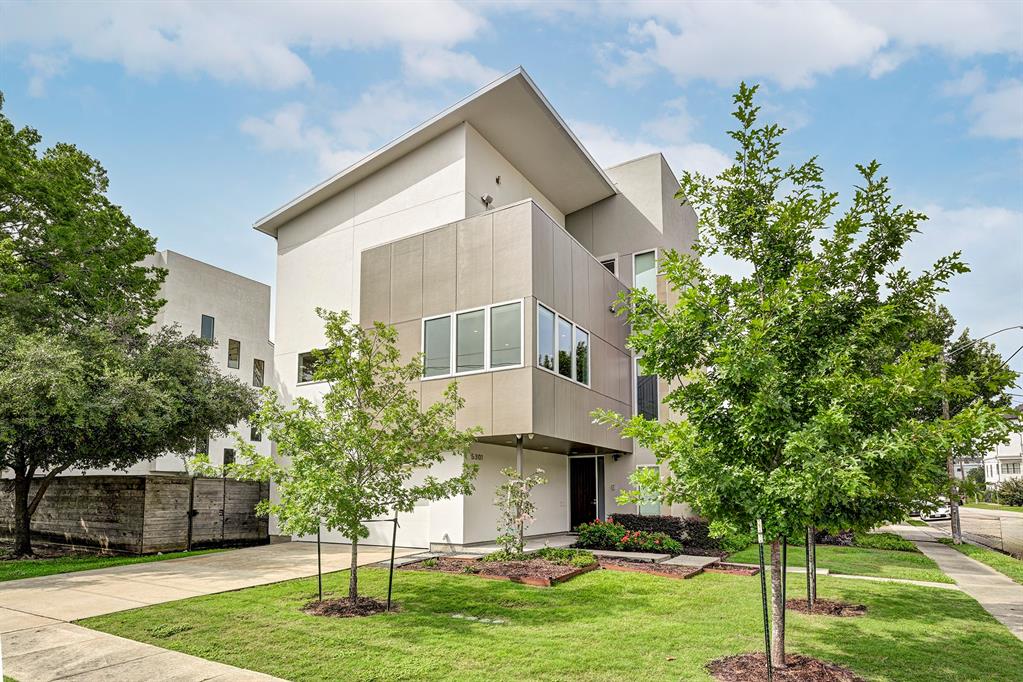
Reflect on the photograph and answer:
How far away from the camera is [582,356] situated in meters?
17.7

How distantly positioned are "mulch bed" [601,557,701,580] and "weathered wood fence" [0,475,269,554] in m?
9.73

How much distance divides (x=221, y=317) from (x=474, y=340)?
19926mm

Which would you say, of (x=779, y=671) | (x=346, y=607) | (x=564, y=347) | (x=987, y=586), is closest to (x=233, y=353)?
(x=564, y=347)

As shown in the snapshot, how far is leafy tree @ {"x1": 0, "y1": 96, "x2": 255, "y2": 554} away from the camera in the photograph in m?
13.7

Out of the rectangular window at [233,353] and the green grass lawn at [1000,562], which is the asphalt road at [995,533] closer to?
the green grass lawn at [1000,562]

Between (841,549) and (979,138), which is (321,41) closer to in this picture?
(979,138)

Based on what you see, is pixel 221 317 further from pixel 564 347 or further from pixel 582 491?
pixel 564 347

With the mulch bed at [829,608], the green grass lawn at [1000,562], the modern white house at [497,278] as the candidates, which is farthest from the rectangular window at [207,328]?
the green grass lawn at [1000,562]

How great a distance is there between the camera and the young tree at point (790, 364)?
233 inches

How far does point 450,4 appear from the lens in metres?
8.62

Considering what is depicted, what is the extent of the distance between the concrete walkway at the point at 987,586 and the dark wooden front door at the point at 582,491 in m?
9.16

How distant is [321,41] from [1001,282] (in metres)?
13.4

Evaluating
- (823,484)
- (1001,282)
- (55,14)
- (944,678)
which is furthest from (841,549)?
(55,14)

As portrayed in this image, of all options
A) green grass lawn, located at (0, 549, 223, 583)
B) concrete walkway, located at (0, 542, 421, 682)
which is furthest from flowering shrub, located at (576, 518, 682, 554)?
green grass lawn, located at (0, 549, 223, 583)
